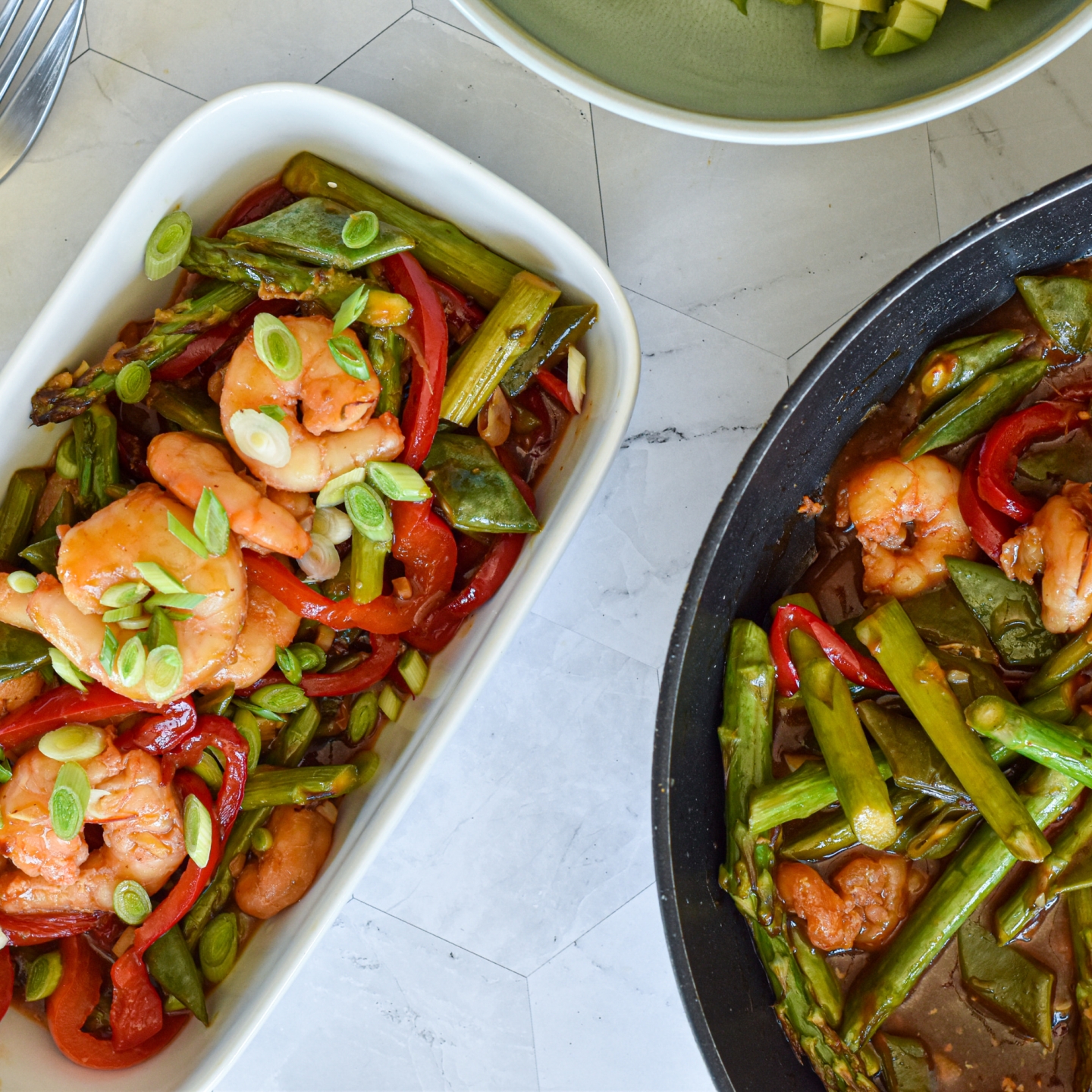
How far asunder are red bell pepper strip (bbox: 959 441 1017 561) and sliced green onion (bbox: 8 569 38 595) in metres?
1.33

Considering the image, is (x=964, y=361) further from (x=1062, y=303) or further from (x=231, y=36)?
(x=231, y=36)

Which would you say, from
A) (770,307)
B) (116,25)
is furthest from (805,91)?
(116,25)

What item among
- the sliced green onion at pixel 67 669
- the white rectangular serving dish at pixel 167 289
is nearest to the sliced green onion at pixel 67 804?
the sliced green onion at pixel 67 669

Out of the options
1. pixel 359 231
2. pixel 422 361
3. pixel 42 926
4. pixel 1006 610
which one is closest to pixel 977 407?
pixel 1006 610

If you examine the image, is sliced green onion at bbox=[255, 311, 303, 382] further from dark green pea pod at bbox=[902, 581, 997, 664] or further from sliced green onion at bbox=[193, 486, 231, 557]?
dark green pea pod at bbox=[902, 581, 997, 664]

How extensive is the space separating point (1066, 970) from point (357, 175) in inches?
64.7

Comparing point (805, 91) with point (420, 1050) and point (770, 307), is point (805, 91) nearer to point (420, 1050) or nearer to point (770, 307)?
point (770, 307)

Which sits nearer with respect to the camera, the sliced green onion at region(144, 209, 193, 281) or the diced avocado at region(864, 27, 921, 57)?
the diced avocado at region(864, 27, 921, 57)

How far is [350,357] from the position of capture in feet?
4.28

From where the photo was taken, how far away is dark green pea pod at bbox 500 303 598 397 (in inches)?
56.1

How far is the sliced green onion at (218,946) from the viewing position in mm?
1480

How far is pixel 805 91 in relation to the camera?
1309 millimetres

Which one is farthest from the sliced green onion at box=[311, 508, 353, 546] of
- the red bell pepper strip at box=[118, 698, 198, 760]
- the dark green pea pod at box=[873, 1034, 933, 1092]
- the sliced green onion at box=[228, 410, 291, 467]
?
the dark green pea pod at box=[873, 1034, 933, 1092]

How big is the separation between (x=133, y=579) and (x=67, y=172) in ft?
2.68
